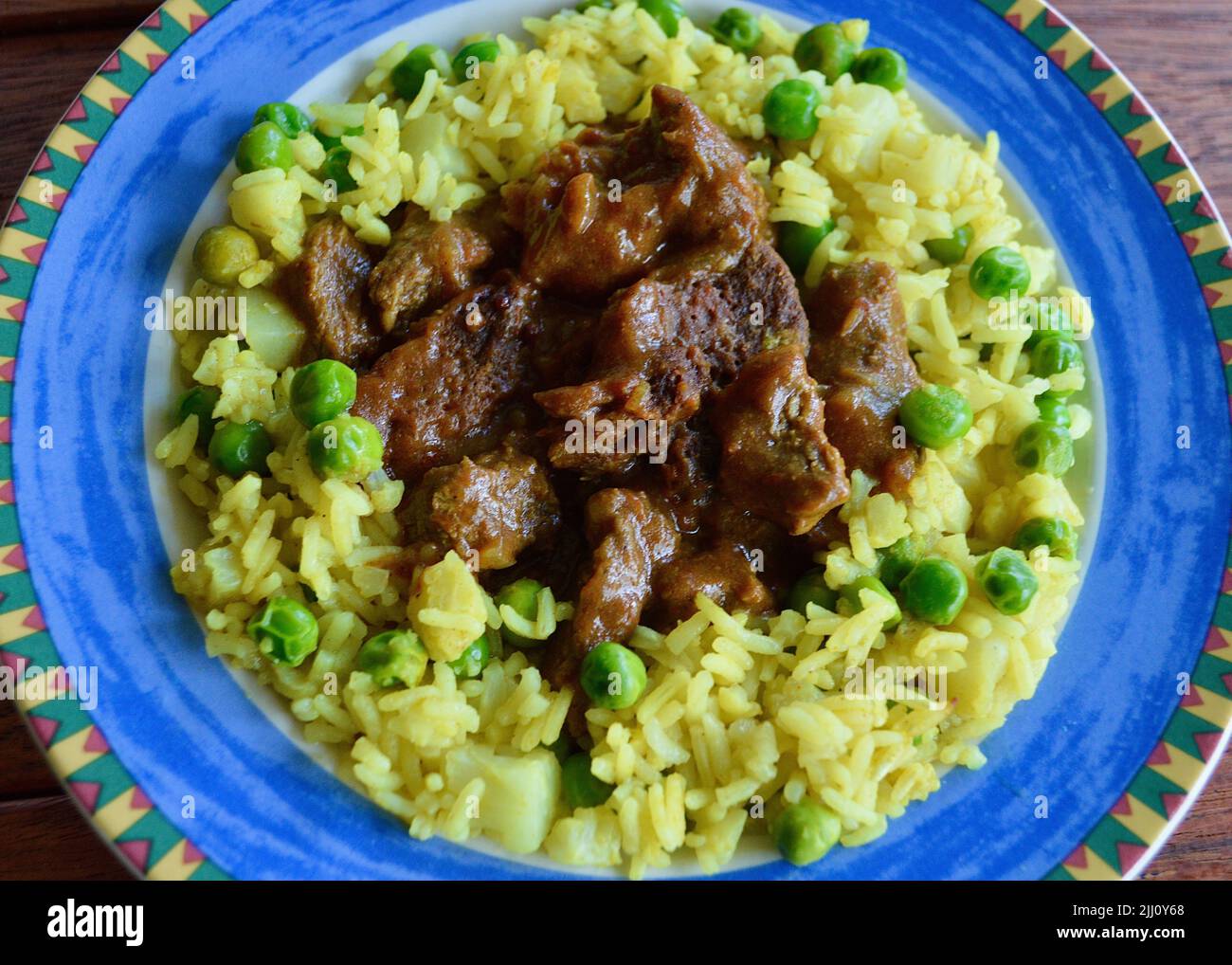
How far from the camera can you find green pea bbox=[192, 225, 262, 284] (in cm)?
390

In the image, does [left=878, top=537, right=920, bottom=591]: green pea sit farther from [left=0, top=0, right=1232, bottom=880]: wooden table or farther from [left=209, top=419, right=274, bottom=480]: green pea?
[left=209, top=419, right=274, bottom=480]: green pea

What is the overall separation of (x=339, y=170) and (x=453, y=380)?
100cm

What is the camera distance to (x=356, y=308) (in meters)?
4.14

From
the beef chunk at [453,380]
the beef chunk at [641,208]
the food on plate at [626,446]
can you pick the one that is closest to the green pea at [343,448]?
the food on plate at [626,446]

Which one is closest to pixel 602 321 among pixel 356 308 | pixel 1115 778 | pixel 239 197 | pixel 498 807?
pixel 356 308

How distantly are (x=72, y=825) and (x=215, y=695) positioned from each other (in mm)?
859

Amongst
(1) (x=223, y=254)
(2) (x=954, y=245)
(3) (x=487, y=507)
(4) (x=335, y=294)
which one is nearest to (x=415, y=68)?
(4) (x=335, y=294)

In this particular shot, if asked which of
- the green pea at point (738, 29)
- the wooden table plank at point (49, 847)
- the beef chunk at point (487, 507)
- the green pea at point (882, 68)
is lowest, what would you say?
the wooden table plank at point (49, 847)

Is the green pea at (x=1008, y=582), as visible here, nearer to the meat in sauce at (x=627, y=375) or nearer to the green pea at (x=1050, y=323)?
the meat in sauce at (x=627, y=375)

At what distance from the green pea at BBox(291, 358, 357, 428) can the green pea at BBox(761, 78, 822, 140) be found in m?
2.05

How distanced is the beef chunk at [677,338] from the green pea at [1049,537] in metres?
1.07

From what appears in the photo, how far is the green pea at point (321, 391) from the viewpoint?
370 cm

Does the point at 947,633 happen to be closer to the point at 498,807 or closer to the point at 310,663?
the point at 498,807

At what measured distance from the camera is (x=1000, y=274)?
4262 mm
